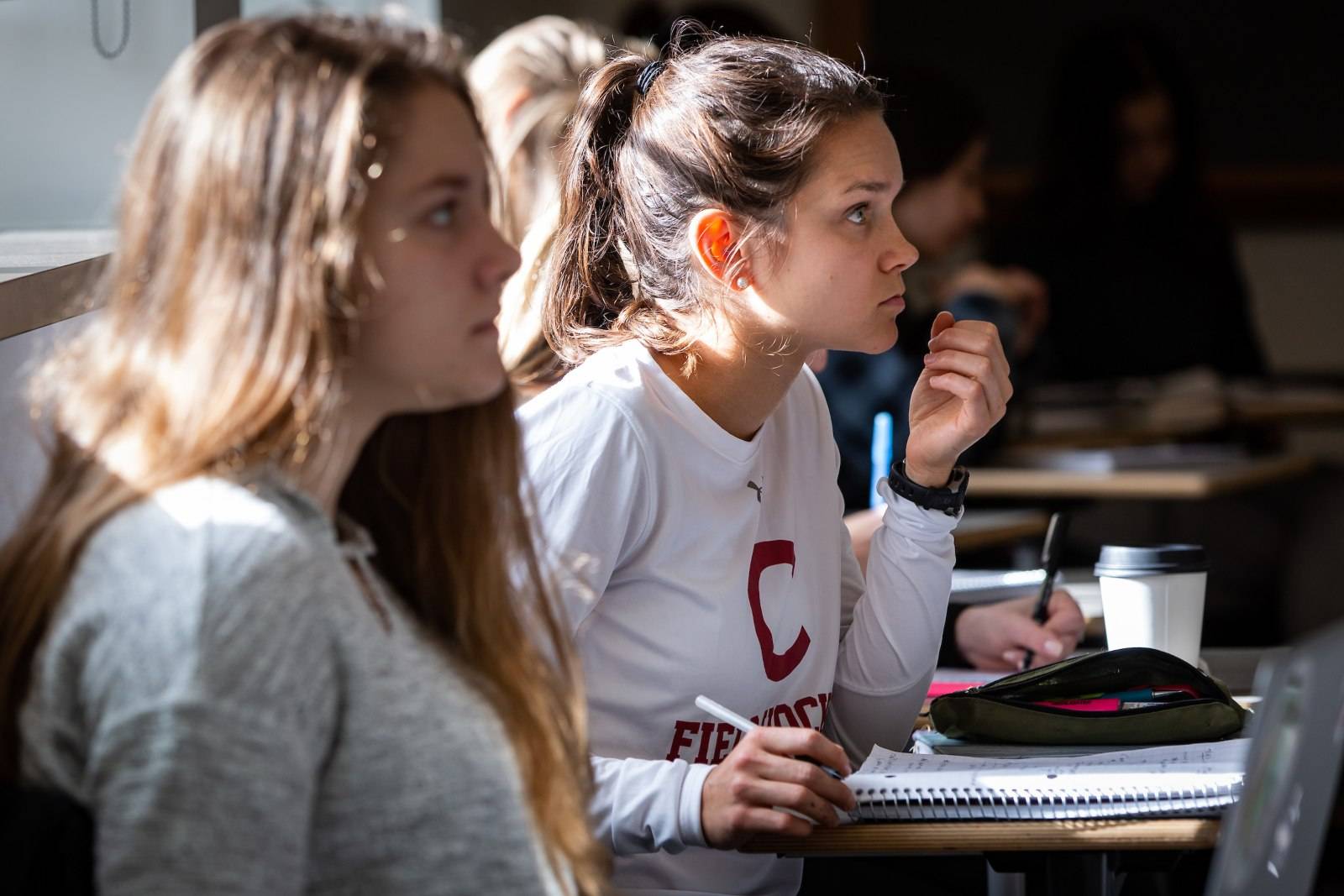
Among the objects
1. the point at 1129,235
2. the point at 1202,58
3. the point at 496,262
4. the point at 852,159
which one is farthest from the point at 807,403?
the point at 1202,58

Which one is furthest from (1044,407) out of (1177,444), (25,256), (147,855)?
(147,855)

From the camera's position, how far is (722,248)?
1.41m

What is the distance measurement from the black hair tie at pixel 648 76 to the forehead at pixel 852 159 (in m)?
0.18

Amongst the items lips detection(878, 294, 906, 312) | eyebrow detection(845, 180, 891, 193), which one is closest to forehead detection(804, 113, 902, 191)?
eyebrow detection(845, 180, 891, 193)

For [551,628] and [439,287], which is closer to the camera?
[439,287]

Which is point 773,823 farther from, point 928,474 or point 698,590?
point 928,474

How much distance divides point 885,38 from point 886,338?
3.87 m

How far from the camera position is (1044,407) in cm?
362

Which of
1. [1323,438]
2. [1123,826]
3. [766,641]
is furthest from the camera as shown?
[1323,438]

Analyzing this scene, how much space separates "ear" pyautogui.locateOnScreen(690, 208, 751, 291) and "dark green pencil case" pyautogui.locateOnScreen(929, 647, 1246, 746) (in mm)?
422

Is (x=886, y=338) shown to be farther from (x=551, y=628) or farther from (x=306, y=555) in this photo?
(x=306, y=555)

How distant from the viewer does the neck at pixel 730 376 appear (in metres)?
1.42

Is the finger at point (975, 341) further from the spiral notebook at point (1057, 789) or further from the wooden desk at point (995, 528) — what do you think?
the wooden desk at point (995, 528)

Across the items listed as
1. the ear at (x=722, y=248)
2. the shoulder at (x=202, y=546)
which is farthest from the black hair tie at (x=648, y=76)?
the shoulder at (x=202, y=546)
